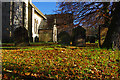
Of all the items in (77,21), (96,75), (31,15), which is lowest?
(96,75)

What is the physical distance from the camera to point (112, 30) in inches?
278

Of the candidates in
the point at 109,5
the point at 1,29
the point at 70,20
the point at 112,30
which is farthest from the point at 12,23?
the point at 112,30

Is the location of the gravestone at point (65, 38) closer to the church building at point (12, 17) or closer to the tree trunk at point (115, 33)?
the tree trunk at point (115, 33)

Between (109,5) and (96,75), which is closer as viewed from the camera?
(96,75)

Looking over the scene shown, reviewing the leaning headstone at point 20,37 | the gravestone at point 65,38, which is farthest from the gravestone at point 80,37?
the leaning headstone at point 20,37

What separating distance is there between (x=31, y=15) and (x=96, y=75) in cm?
1861

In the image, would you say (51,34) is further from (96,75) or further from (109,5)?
(96,75)

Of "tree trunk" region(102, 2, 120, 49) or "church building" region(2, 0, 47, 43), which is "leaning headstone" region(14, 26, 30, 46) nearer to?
"tree trunk" region(102, 2, 120, 49)

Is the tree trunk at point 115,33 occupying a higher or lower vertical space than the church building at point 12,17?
lower

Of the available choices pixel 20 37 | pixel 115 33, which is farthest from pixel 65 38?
pixel 115 33

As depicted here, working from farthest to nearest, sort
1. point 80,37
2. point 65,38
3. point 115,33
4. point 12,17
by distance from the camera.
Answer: point 12,17 → point 65,38 → point 80,37 → point 115,33

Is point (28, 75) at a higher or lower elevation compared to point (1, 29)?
lower

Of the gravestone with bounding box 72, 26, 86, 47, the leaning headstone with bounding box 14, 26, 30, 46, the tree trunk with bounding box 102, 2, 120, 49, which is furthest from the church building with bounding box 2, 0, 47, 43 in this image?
the tree trunk with bounding box 102, 2, 120, 49

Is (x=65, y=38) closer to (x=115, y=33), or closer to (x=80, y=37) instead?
(x=80, y=37)
